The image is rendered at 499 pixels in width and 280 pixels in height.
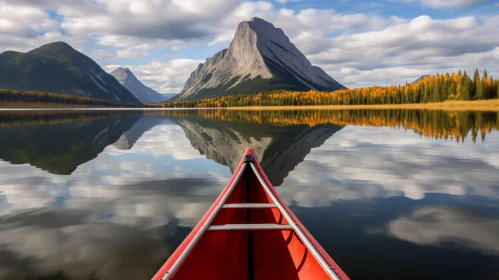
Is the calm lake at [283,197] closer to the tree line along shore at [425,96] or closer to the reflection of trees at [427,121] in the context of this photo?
the reflection of trees at [427,121]

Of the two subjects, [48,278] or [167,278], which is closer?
[167,278]

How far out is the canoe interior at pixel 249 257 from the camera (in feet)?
19.8

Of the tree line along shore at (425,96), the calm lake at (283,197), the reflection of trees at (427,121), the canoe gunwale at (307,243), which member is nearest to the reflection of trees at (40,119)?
the reflection of trees at (427,121)

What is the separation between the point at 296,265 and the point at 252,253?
1.39 m

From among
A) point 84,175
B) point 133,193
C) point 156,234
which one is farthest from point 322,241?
point 84,175

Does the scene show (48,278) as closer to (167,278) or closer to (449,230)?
(167,278)

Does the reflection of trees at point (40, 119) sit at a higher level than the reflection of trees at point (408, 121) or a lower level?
higher

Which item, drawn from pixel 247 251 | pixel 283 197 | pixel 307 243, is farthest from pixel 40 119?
pixel 307 243

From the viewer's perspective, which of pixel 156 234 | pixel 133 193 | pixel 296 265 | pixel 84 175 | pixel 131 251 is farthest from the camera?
pixel 84 175

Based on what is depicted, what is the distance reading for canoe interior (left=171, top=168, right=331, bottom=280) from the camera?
19.8 feet

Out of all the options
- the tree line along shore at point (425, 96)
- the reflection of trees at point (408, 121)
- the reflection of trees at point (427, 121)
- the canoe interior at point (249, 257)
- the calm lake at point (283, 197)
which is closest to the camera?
the canoe interior at point (249, 257)

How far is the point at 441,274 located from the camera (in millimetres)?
7188

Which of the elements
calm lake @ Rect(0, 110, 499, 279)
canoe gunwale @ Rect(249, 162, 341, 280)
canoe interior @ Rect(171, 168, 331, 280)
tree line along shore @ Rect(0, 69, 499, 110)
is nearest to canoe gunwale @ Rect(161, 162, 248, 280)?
canoe interior @ Rect(171, 168, 331, 280)

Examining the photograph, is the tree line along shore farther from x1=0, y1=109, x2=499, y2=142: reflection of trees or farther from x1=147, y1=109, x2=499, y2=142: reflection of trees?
x1=147, y1=109, x2=499, y2=142: reflection of trees
